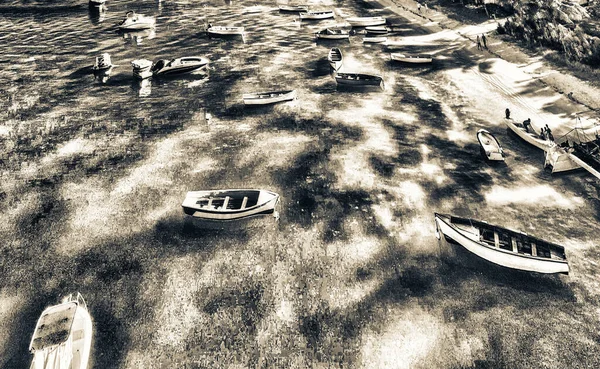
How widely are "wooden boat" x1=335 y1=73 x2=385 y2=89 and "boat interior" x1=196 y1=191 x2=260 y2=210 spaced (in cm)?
1968

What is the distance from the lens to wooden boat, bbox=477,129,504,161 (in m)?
26.1

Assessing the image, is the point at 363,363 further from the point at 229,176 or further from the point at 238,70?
the point at 238,70

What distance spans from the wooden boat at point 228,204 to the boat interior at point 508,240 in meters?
11.5

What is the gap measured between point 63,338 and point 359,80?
32.4 m

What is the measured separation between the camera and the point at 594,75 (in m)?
34.6

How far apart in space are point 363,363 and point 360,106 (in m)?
24.9

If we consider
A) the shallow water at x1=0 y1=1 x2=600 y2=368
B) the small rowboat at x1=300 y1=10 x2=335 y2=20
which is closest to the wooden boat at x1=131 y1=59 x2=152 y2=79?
the shallow water at x1=0 y1=1 x2=600 y2=368

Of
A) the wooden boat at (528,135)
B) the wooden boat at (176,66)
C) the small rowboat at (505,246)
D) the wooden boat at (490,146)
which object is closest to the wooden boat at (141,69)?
the wooden boat at (176,66)

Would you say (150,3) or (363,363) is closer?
(363,363)

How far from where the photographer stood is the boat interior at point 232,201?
22.0m

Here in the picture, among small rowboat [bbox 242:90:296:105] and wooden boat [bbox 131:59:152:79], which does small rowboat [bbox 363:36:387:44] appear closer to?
small rowboat [bbox 242:90:296:105]

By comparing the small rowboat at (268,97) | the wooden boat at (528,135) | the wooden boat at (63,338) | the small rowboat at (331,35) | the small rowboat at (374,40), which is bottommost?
the wooden boat at (63,338)

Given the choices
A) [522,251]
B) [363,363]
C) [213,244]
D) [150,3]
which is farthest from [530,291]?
[150,3]

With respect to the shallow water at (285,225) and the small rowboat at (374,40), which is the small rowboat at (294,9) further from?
the shallow water at (285,225)
